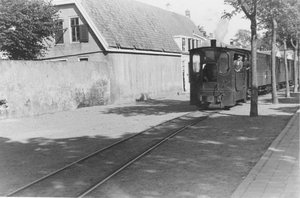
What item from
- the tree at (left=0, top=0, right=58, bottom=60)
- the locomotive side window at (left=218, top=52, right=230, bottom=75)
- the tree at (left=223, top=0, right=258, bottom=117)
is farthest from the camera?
the tree at (left=0, top=0, right=58, bottom=60)

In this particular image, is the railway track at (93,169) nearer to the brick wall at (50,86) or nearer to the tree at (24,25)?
the brick wall at (50,86)

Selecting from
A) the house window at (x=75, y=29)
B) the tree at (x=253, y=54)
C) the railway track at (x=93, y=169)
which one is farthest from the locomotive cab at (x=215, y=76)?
the house window at (x=75, y=29)

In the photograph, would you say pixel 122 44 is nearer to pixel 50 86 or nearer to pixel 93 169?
A: pixel 50 86

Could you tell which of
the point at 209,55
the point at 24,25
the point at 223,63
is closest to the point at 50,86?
the point at 24,25

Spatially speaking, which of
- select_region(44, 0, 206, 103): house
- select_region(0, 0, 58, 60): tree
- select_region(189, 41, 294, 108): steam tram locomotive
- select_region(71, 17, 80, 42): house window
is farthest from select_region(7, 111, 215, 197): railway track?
select_region(71, 17, 80, 42): house window

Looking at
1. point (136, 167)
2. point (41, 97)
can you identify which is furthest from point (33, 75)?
point (136, 167)

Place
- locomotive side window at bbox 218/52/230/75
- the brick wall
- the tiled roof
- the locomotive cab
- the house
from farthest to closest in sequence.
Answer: the tiled roof < the house < locomotive side window at bbox 218/52/230/75 < the locomotive cab < the brick wall

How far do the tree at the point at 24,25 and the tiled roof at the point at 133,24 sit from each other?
3065 mm

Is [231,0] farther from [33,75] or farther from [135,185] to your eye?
[135,185]

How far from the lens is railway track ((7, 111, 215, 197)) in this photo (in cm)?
527

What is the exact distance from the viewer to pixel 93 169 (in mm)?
6484

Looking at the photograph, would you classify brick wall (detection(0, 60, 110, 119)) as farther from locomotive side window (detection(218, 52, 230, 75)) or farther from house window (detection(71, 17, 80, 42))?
locomotive side window (detection(218, 52, 230, 75))

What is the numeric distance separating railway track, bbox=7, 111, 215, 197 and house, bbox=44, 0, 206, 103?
12558mm

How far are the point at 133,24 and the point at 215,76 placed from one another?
39.0ft
